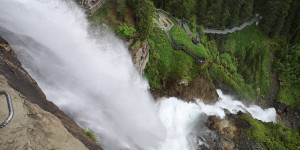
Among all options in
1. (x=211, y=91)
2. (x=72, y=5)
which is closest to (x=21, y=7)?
(x=72, y=5)

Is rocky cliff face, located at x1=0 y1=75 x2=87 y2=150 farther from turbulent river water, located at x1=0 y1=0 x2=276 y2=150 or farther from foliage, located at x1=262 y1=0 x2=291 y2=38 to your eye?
foliage, located at x1=262 y1=0 x2=291 y2=38

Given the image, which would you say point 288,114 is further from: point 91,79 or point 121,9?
point 91,79

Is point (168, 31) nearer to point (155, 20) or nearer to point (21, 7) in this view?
point (155, 20)

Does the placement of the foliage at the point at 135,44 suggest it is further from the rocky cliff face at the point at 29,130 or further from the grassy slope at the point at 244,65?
the grassy slope at the point at 244,65

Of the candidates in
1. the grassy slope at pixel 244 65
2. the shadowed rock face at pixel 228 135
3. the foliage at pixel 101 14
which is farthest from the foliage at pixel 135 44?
the grassy slope at pixel 244 65

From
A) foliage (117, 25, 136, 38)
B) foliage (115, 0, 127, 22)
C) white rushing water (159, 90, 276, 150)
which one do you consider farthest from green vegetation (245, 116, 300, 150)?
foliage (115, 0, 127, 22)
